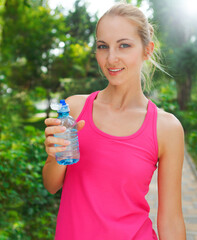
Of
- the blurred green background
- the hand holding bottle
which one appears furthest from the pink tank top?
the blurred green background

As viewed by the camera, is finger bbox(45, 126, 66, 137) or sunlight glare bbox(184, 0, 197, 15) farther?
sunlight glare bbox(184, 0, 197, 15)

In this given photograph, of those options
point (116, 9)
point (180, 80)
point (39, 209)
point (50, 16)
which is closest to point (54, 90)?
point (50, 16)

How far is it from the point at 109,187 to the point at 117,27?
79cm

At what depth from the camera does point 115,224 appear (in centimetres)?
148

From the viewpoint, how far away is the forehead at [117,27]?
62.1 inches

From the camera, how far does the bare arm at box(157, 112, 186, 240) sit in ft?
5.10

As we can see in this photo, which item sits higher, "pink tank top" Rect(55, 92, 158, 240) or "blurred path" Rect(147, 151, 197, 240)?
"pink tank top" Rect(55, 92, 158, 240)

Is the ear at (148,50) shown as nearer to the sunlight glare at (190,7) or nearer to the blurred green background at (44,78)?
the blurred green background at (44,78)

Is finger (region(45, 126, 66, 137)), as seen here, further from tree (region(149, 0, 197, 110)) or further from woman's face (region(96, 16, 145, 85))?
tree (region(149, 0, 197, 110))

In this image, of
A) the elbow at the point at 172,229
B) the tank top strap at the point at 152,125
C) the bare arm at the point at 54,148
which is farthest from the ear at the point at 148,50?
the elbow at the point at 172,229

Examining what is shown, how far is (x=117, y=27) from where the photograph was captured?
158 cm

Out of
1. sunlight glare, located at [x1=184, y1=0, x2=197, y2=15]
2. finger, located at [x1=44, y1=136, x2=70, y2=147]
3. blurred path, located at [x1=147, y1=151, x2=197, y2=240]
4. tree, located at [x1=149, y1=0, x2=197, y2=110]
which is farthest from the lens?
sunlight glare, located at [x1=184, y1=0, x2=197, y2=15]

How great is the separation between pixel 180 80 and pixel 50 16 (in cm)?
893

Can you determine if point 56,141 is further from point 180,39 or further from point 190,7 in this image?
point 180,39
